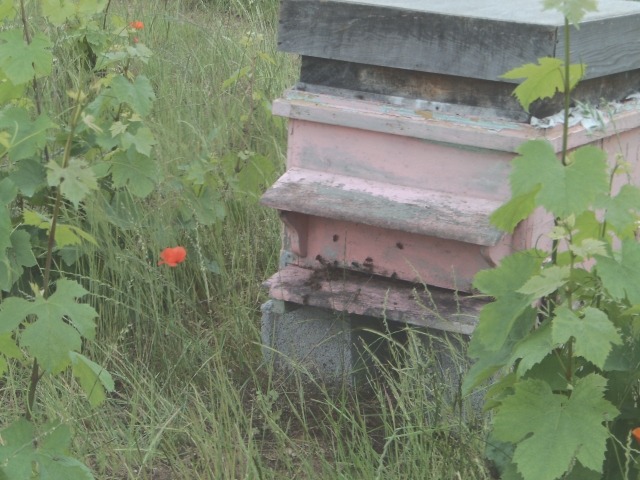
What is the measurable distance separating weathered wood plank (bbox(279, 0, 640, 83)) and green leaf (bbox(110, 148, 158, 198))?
57cm

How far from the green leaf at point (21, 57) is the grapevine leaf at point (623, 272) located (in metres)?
1.69

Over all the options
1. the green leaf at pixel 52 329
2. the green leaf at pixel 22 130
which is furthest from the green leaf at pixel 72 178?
the green leaf at pixel 22 130

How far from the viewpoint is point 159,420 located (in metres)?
2.73

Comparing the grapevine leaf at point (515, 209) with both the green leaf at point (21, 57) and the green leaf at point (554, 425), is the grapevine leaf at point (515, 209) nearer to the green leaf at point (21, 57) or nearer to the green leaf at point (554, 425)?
the green leaf at point (554, 425)

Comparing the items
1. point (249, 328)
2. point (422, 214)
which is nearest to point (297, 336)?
point (249, 328)

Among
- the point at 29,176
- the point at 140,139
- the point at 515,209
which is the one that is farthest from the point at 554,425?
the point at 29,176

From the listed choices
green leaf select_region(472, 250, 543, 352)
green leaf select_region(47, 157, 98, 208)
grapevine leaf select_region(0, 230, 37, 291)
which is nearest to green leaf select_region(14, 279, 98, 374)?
green leaf select_region(47, 157, 98, 208)

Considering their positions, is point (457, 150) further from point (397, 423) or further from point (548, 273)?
point (548, 273)

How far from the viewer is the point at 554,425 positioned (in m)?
1.89

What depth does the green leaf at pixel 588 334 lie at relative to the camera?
1.79 meters

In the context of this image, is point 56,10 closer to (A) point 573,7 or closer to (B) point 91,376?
(B) point 91,376

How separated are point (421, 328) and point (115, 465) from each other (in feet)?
3.22

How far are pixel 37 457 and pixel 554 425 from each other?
39.5 inches

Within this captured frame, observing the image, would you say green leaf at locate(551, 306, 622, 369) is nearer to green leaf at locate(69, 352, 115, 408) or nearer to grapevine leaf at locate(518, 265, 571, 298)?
grapevine leaf at locate(518, 265, 571, 298)
